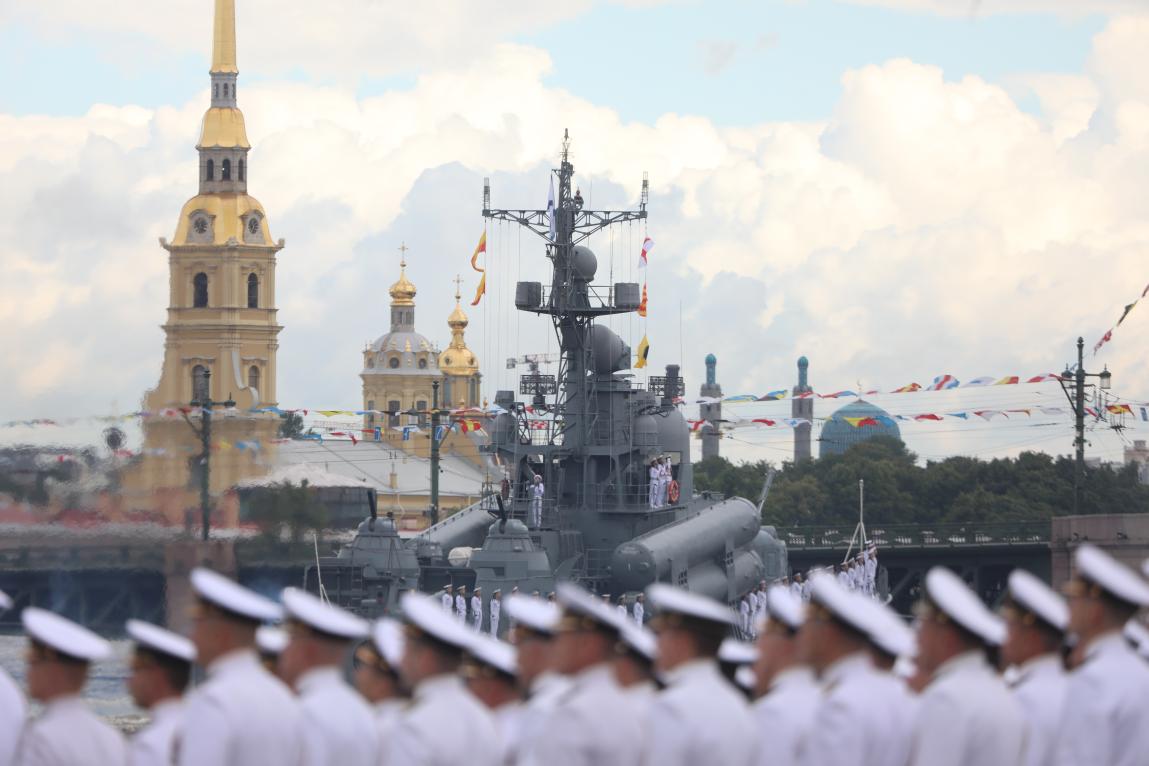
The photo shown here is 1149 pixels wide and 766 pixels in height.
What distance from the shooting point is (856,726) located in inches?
372

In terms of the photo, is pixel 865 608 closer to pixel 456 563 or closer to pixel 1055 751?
pixel 1055 751

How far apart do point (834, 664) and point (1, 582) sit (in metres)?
30.1

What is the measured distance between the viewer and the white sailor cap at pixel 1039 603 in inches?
406

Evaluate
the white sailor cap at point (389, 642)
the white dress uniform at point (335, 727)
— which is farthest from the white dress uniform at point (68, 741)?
the white sailor cap at point (389, 642)

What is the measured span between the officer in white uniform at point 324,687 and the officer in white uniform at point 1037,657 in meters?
3.13

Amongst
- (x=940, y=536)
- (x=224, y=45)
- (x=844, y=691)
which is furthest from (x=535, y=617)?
(x=224, y=45)

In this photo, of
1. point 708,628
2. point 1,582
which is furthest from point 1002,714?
point 1,582

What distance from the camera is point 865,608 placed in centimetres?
984

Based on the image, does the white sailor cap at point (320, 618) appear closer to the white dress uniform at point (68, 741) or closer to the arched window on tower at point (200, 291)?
the white dress uniform at point (68, 741)

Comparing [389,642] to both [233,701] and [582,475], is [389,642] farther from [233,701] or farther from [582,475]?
[582,475]

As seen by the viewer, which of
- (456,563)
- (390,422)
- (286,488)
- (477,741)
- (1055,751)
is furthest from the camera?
(390,422)

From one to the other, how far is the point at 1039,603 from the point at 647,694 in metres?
2.02

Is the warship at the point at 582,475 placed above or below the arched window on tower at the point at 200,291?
below

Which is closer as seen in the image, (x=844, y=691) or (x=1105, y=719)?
(x=844, y=691)
